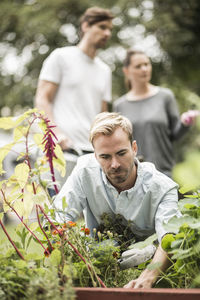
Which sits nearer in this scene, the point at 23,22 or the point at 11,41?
the point at 23,22

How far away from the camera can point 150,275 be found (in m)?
1.66

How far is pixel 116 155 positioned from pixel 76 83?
1.49m

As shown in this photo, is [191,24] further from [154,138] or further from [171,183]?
[171,183]

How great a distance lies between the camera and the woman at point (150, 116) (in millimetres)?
3713

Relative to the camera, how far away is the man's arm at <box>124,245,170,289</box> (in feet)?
5.31

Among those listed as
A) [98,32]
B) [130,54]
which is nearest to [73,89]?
[98,32]

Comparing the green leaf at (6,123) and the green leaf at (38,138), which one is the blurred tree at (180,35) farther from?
the green leaf at (6,123)

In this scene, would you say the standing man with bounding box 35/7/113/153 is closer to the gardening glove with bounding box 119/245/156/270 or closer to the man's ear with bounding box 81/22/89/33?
the man's ear with bounding box 81/22/89/33

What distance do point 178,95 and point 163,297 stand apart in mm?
9375

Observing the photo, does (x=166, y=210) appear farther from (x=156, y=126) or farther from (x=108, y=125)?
(x=156, y=126)

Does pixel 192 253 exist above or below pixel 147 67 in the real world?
below

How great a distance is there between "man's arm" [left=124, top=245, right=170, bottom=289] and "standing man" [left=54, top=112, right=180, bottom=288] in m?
0.16

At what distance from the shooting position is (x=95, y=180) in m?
2.21

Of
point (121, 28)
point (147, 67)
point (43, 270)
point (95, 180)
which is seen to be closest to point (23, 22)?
point (121, 28)
